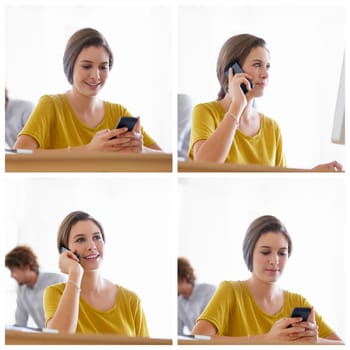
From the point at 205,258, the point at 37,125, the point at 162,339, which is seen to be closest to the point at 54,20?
the point at 37,125

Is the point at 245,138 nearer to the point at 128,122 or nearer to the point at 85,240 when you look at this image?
the point at 128,122

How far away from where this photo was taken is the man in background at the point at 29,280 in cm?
172

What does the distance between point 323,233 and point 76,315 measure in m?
0.59

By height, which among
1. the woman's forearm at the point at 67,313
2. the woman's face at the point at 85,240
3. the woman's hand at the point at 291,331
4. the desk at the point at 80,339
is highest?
the woman's face at the point at 85,240

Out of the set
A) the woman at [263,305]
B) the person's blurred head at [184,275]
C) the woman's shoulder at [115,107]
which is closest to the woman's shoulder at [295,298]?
the woman at [263,305]

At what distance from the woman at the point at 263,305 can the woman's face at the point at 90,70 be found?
1.57 ft

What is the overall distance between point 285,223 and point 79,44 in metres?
0.62

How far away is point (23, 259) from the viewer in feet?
5.64

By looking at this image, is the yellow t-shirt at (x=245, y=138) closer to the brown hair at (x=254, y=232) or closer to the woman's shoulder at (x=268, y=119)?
the woman's shoulder at (x=268, y=119)

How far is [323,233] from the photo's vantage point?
1.73m

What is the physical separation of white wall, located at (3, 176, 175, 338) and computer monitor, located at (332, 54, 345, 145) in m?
0.40

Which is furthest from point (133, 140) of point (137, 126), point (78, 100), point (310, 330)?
point (310, 330)

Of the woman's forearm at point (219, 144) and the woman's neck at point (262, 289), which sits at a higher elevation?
the woman's forearm at point (219, 144)

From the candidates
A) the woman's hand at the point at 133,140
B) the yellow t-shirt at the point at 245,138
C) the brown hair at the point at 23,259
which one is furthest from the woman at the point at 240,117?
the brown hair at the point at 23,259
